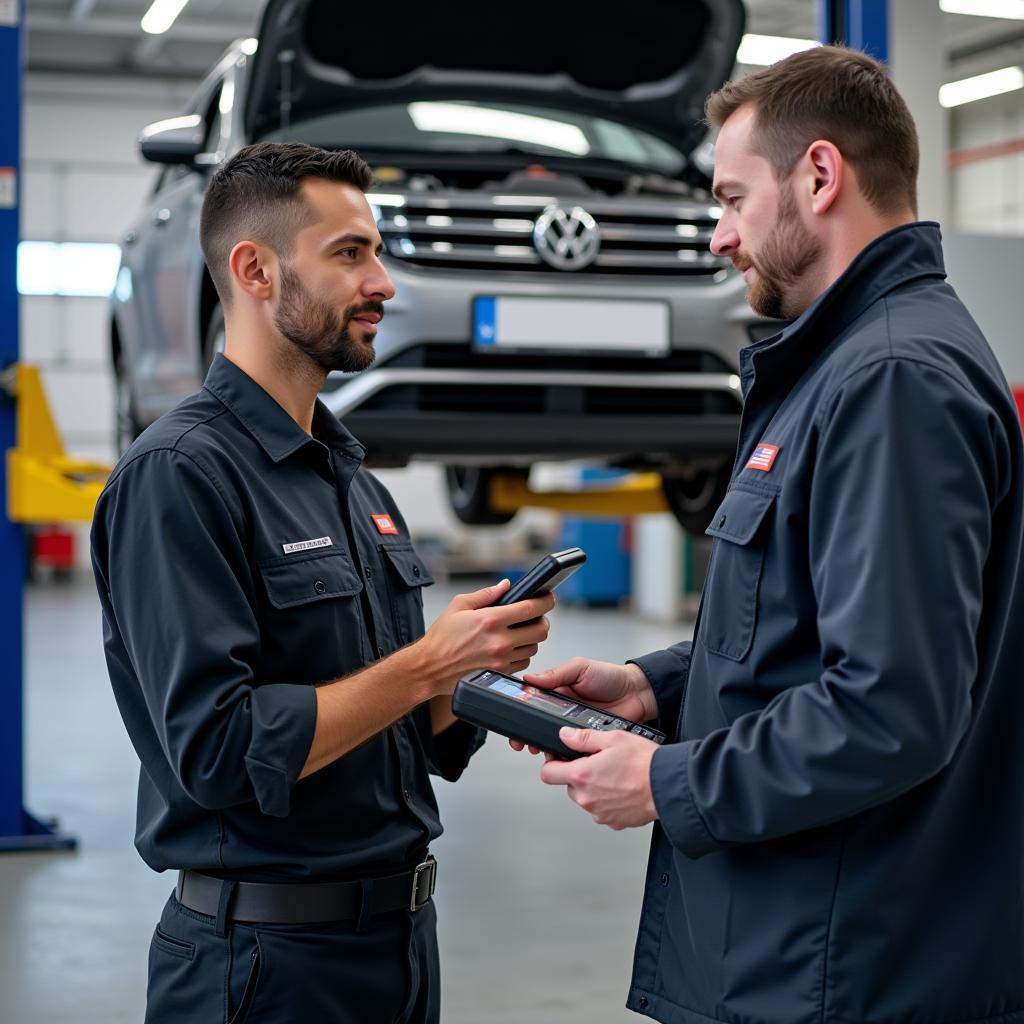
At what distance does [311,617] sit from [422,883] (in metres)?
0.37

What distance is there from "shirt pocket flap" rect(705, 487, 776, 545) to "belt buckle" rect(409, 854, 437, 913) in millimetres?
621

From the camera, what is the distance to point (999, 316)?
3723 millimetres

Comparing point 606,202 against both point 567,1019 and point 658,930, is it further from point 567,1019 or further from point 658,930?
point 658,930

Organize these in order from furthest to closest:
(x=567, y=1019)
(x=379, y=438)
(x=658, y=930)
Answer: (x=379, y=438), (x=567, y=1019), (x=658, y=930)

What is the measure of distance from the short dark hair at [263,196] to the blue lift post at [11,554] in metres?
2.33

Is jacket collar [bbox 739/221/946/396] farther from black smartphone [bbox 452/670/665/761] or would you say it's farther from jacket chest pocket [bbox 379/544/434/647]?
jacket chest pocket [bbox 379/544/434/647]

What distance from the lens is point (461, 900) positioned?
333 cm

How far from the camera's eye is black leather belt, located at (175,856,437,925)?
4.89ft

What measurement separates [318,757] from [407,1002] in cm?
39

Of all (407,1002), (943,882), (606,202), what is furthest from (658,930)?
(606,202)

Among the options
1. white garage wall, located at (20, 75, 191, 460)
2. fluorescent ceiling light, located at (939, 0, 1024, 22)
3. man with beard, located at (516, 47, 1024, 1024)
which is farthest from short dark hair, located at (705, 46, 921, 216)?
white garage wall, located at (20, 75, 191, 460)

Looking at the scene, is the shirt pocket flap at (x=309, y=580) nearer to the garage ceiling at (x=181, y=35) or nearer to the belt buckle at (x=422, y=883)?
the belt buckle at (x=422, y=883)

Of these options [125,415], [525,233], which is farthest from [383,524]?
[125,415]

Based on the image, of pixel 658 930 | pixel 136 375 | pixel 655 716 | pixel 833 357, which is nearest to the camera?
pixel 833 357
